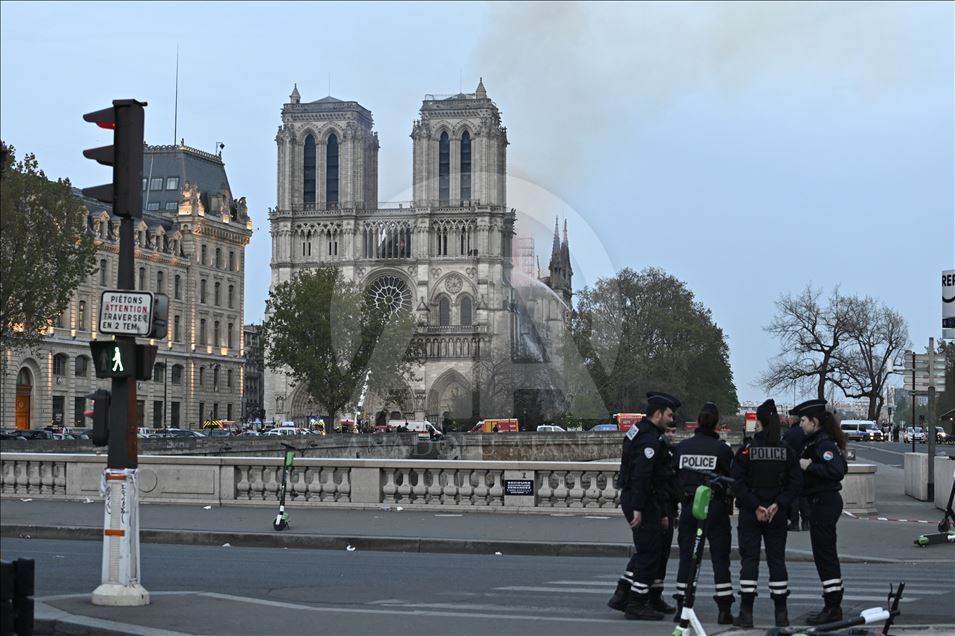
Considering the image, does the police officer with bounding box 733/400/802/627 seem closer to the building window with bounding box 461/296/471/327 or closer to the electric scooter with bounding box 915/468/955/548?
the electric scooter with bounding box 915/468/955/548

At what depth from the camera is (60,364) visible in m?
96.0

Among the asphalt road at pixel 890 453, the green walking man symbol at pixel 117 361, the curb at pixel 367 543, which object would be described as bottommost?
the asphalt road at pixel 890 453

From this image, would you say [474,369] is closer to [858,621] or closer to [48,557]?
[48,557]

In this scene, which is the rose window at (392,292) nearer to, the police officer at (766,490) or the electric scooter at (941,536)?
the electric scooter at (941,536)

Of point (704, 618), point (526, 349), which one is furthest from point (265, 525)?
point (526, 349)

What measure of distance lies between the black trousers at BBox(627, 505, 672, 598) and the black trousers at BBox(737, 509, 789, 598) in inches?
28.4

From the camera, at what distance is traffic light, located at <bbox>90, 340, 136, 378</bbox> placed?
12.9 metres

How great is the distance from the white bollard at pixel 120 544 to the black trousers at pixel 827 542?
5.85m

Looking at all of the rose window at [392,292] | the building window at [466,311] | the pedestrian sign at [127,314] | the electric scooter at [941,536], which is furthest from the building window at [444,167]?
the pedestrian sign at [127,314]

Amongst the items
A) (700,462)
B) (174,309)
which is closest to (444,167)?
(174,309)

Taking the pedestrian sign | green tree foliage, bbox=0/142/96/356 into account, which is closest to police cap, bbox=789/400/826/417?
the pedestrian sign

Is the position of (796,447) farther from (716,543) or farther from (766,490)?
(716,543)

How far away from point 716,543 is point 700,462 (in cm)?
70

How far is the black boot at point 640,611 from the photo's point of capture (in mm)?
12875
